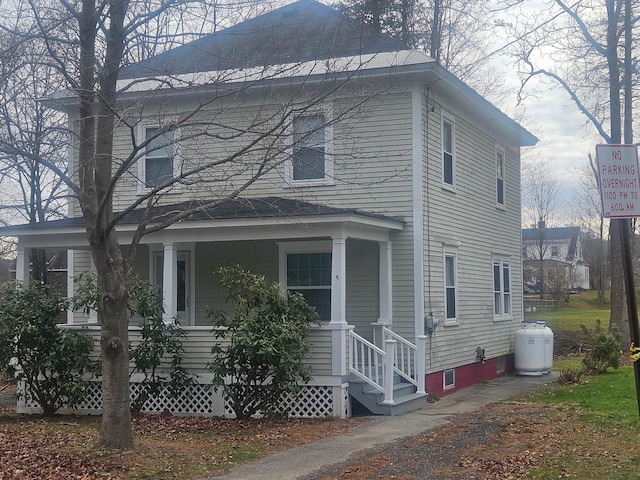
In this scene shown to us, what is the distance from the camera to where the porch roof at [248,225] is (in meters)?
13.2

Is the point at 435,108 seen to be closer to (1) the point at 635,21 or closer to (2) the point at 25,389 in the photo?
(2) the point at 25,389

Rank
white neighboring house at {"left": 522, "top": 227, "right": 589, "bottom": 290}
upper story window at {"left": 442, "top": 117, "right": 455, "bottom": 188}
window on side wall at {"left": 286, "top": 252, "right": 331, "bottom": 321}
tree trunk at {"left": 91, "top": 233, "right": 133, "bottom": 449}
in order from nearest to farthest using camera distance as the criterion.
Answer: tree trunk at {"left": 91, "top": 233, "right": 133, "bottom": 449} < window on side wall at {"left": 286, "top": 252, "right": 331, "bottom": 321} < upper story window at {"left": 442, "top": 117, "right": 455, "bottom": 188} < white neighboring house at {"left": 522, "top": 227, "right": 589, "bottom": 290}

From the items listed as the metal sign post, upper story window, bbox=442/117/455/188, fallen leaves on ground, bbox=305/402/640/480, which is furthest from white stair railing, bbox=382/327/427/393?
the metal sign post

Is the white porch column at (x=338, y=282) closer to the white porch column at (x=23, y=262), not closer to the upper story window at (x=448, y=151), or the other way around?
the upper story window at (x=448, y=151)

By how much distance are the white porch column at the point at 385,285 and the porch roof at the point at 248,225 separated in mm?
321

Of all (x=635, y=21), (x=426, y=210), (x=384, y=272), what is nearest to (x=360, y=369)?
(x=384, y=272)

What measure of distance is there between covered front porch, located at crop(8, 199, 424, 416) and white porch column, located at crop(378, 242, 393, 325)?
0.02m

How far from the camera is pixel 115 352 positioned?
31.8 ft

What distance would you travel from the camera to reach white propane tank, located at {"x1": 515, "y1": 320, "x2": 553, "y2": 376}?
776 inches

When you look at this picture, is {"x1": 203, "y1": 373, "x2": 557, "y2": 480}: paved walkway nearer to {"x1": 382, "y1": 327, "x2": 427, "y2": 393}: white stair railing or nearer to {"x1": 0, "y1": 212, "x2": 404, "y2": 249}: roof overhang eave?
{"x1": 382, "y1": 327, "x2": 427, "y2": 393}: white stair railing

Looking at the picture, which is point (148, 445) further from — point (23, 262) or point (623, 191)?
point (623, 191)

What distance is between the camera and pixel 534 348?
19.8 m

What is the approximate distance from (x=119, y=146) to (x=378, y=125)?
5.64 metres

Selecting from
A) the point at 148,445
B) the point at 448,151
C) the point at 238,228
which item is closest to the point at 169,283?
the point at 238,228
